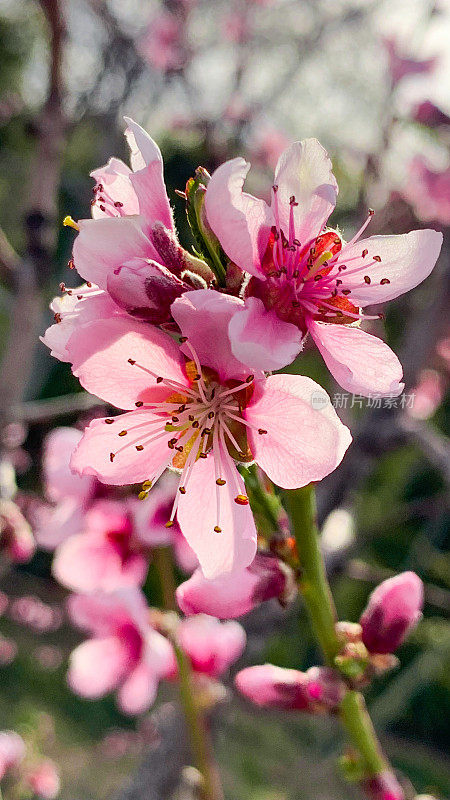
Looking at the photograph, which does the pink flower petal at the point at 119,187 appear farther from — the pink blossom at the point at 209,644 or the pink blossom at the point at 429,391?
the pink blossom at the point at 429,391

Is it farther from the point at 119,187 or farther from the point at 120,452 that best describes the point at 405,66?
the point at 120,452

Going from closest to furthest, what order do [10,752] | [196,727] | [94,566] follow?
[196,727] → [94,566] → [10,752]

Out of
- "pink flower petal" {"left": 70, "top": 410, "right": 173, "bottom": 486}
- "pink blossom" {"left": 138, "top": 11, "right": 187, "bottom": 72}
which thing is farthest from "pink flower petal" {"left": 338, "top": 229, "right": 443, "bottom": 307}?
"pink blossom" {"left": 138, "top": 11, "right": 187, "bottom": 72}

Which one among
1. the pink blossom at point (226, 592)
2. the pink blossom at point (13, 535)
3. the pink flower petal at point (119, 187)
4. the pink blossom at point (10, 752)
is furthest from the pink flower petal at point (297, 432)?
the pink blossom at point (10, 752)

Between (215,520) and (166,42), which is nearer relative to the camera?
(215,520)

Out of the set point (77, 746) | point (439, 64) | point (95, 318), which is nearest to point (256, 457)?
point (95, 318)

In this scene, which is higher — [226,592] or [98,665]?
[226,592]

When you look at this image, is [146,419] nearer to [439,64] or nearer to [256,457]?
[256,457]

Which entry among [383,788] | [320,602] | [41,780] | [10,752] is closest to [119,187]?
[320,602]

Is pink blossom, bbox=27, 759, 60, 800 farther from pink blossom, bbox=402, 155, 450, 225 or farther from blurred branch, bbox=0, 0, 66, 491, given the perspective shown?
pink blossom, bbox=402, 155, 450, 225
